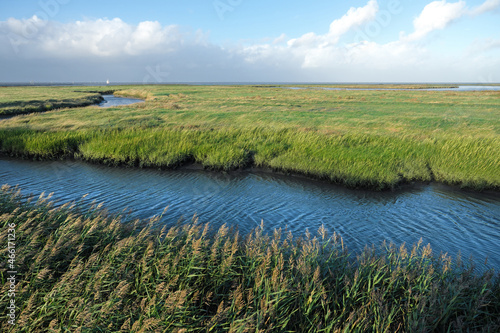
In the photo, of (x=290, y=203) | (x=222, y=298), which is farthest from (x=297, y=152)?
(x=222, y=298)

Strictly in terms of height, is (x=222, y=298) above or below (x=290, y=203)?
above

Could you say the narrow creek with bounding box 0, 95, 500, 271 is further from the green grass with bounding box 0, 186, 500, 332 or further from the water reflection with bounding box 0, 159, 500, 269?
the green grass with bounding box 0, 186, 500, 332

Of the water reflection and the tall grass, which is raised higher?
the tall grass

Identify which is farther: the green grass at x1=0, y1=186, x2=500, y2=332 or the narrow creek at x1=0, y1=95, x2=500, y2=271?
the narrow creek at x1=0, y1=95, x2=500, y2=271

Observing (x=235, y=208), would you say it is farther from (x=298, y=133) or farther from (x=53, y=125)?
(x=53, y=125)

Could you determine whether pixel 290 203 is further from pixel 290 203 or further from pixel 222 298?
pixel 222 298

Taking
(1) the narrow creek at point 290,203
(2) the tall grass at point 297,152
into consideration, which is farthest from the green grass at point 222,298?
(2) the tall grass at point 297,152

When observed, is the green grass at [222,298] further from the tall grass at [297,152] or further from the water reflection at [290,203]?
the tall grass at [297,152]

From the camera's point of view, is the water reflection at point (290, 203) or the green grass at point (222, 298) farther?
the water reflection at point (290, 203)

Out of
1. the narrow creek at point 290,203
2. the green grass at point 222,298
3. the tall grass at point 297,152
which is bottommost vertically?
the narrow creek at point 290,203

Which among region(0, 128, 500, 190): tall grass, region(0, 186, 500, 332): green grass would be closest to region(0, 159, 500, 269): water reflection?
region(0, 128, 500, 190): tall grass

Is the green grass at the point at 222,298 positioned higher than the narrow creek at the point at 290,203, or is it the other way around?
the green grass at the point at 222,298

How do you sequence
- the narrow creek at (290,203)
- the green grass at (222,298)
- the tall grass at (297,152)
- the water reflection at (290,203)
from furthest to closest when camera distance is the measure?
1. the tall grass at (297,152)
2. the water reflection at (290,203)
3. the narrow creek at (290,203)
4. the green grass at (222,298)
